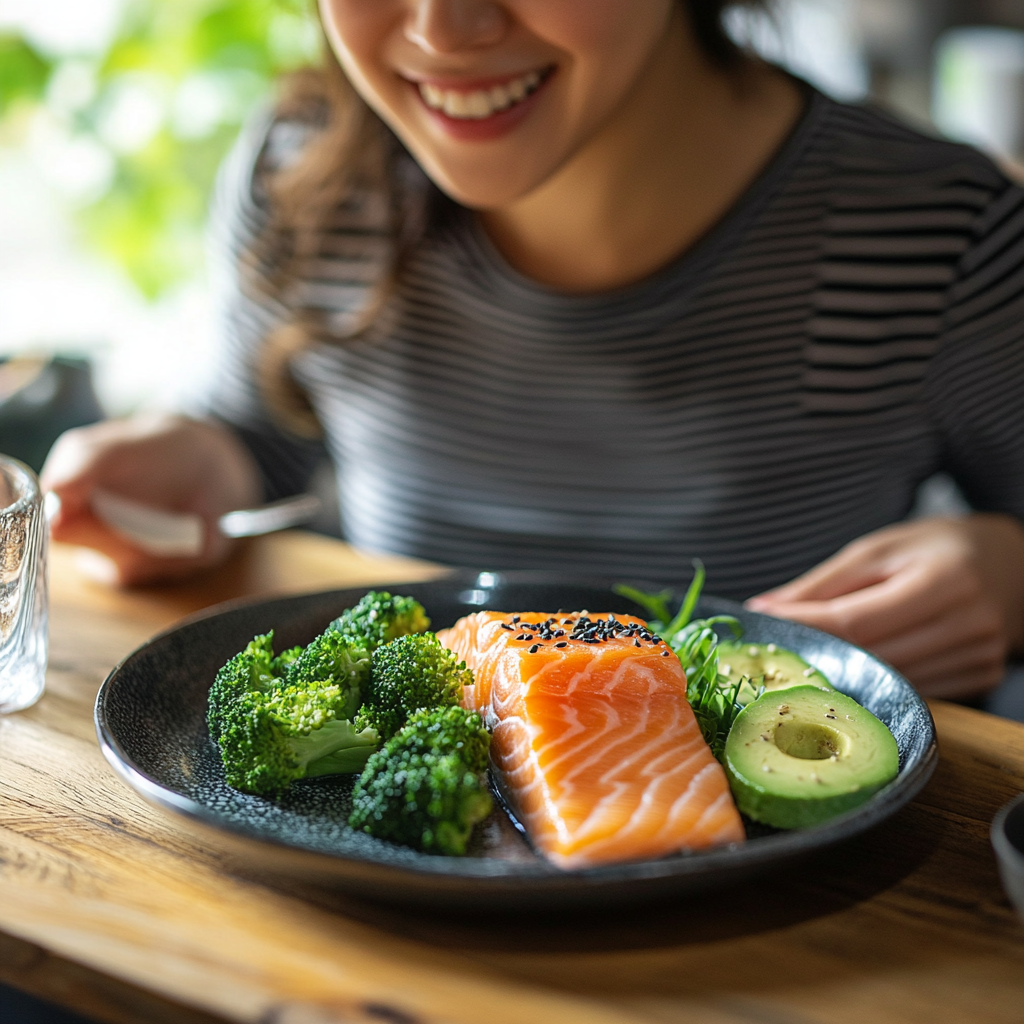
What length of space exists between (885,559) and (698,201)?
2.19 feet

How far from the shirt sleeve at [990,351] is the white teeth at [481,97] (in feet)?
2.46

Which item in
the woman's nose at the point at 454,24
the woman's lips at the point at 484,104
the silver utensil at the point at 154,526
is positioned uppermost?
the woman's nose at the point at 454,24

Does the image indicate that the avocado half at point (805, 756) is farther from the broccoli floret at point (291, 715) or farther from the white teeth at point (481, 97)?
the white teeth at point (481, 97)

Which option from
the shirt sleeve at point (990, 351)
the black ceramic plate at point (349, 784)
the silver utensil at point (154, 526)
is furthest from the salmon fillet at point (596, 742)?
the shirt sleeve at point (990, 351)

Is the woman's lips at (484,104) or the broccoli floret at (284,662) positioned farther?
the woman's lips at (484,104)

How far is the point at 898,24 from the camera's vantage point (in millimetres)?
4453

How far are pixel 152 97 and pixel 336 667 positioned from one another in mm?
2613

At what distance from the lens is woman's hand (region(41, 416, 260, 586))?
155cm

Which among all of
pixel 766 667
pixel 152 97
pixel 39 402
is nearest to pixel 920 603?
pixel 766 667

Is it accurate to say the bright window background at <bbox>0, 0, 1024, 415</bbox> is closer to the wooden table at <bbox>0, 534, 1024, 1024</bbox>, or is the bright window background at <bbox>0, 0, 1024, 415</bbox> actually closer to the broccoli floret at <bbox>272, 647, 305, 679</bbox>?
the broccoli floret at <bbox>272, 647, 305, 679</bbox>

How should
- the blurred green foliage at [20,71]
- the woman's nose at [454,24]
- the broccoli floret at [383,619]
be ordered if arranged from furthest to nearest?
the blurred green foliage at [20,71], the woman's nose at [454,24], the broccoli floret at [383,619]

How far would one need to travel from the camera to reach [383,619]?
1139 millimetres

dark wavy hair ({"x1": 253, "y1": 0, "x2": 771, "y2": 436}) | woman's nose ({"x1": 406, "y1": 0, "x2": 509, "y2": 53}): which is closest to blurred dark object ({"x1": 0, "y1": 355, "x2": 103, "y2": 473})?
dark wavy hair ({"x1": 253, "y1": 0, "x2": 771, "y2": 436})

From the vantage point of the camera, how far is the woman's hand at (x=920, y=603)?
1333 millimetres
